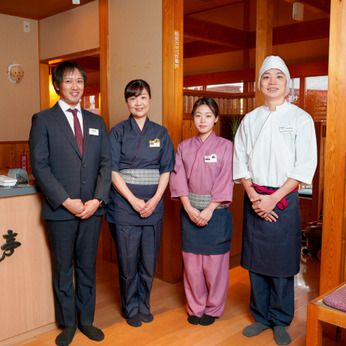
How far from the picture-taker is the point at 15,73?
4.82 m

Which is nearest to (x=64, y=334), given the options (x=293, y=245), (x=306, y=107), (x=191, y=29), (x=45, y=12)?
(x=293, y=245)

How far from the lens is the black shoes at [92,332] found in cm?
249

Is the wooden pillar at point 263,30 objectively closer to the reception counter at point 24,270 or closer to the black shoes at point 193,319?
the black shoes at point 193,319

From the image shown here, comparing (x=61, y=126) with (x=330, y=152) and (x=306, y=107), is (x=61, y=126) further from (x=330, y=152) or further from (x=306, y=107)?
(x=306, y=107)

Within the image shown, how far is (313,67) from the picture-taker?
20.0 feet

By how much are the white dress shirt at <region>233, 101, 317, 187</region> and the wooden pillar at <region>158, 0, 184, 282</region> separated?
0.93m

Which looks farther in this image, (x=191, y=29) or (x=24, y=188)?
(x=191, y=29)

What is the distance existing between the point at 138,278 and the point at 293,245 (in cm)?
97

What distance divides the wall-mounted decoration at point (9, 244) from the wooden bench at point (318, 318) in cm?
153

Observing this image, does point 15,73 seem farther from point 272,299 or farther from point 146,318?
point 272,299

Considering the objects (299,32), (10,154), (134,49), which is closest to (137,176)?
(134,49)

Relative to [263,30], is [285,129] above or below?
below

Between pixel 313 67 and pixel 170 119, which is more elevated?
pixel 313 67

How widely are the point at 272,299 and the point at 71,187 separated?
132 centimetres
